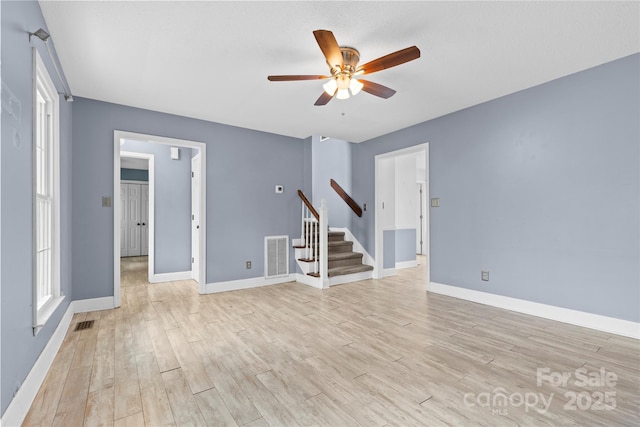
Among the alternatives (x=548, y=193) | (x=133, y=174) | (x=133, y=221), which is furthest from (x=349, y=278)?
(x=133, y=174)

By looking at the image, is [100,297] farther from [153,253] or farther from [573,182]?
[573,182]

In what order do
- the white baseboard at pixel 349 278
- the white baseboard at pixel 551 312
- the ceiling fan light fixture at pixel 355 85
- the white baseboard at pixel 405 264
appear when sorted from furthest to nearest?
the white baseboard at pixel 405 264 < the white baseboard at pixel 349 278 < the white baseboard at pixel 551 312 < the ceiling fan light fixture at pixel 355 85

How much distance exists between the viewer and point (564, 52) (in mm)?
2516

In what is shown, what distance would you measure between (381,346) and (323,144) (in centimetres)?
499

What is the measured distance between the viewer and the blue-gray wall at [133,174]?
26.2 feet

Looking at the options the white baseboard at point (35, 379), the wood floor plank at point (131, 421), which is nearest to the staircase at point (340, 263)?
the white baseboard at point (35, 379)

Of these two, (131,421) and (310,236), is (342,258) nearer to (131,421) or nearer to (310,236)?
(310,236)

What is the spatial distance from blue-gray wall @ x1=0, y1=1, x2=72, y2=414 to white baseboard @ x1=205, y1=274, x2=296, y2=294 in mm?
2247

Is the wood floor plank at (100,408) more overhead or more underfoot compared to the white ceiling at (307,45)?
more underfoot

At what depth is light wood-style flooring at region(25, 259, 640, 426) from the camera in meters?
1.58

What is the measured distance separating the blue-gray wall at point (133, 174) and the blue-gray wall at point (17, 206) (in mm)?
6920

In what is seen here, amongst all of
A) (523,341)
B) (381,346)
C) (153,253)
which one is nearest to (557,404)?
(523,341)

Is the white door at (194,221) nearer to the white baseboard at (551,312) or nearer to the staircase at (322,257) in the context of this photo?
the staircase at (322,257)

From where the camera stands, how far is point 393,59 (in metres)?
2.12
